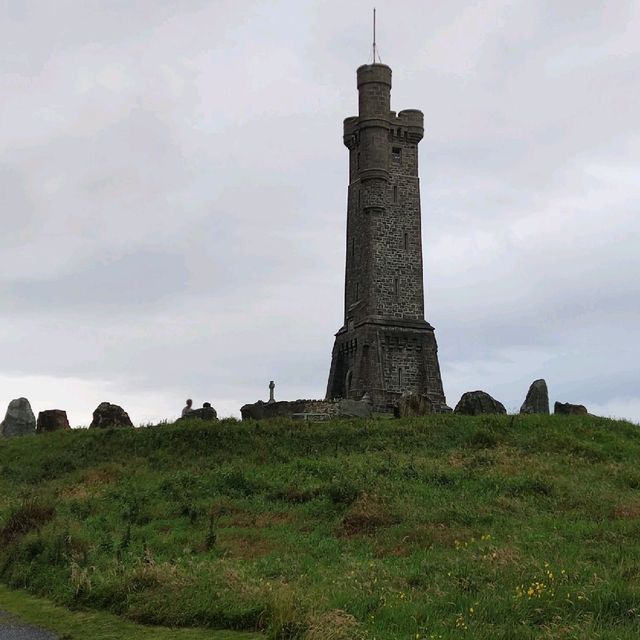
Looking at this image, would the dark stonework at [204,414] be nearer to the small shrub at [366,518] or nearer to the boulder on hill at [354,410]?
the boulder on hill at [354,410]

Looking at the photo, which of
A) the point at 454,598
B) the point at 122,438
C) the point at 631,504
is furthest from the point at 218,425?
the point at 454,598

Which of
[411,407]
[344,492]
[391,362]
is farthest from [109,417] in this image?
[391,362]

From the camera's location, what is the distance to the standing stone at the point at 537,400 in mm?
34781

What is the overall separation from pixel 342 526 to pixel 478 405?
55.0 ft

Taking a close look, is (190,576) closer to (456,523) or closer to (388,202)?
(456,523)

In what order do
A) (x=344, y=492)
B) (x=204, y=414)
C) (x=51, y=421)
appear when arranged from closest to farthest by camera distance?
(x=344, y=492) → (x=204, y=414) → (x=51, y=421)

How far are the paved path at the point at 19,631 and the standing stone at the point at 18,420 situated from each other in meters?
23.4

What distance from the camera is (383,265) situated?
1969 inches

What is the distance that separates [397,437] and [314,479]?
232 inches

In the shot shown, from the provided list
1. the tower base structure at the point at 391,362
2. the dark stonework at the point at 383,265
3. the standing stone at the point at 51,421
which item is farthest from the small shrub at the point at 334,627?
the dark stonework at the point at 383,265

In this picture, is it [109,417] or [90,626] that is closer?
[90,626]

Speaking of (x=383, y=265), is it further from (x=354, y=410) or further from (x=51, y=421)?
(x=51, y=421)

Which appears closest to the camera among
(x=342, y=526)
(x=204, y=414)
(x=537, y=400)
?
(x=342, y=526)

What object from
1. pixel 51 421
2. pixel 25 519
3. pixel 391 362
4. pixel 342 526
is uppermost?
pixel 391 362
